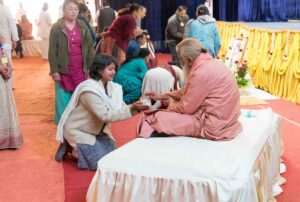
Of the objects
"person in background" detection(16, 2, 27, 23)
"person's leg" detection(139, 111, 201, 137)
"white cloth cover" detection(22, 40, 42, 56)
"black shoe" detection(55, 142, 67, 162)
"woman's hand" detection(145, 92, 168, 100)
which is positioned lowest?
"white cloth cover" detection(22, 40, 42, 56)

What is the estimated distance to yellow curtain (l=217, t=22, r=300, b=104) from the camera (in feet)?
19.0

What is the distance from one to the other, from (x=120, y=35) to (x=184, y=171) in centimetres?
358

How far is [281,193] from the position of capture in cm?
310

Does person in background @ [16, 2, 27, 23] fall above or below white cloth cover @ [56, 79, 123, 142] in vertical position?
above

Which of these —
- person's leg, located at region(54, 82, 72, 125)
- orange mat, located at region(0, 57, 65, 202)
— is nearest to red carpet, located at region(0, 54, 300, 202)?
orange mat, located at region(0, 57, 65, 202)

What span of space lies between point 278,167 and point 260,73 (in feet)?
11.9

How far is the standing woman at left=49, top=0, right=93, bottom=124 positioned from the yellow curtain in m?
2.63

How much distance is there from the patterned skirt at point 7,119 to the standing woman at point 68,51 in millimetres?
519

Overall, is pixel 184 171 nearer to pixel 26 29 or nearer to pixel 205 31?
pixel 205 31

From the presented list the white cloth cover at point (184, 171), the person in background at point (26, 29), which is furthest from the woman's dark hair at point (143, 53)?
the person in background at point (26, 29)

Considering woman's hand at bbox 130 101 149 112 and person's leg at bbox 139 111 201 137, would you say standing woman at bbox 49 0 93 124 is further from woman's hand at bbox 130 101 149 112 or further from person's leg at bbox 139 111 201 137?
person's leg at bbox 139 111 201 137

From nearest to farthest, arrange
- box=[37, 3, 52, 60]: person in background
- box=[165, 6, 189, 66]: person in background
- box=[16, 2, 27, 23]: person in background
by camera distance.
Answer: box=[165, 6, 189, 66]: person in background < box=[37, 3, 52, 60]: person in background < box=[16, 2, 27, 23]: person in background

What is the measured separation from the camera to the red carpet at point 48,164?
3.21m

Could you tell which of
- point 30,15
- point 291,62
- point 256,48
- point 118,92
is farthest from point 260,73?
point 30,15
